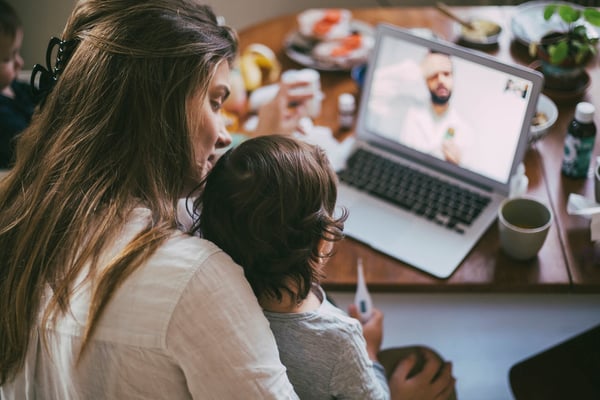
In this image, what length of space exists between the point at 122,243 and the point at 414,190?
0.73 meters

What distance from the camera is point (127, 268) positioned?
82 centimetres

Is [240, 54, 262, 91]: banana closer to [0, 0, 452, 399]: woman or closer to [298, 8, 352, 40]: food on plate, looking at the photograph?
[298, 8, 352, 40]: food on plate

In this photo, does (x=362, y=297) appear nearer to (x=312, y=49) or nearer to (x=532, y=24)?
(x=312, y=49)

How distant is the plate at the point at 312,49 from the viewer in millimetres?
1766

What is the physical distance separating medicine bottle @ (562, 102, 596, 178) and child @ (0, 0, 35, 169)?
1224 mm

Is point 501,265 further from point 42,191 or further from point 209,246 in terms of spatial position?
point 42,191

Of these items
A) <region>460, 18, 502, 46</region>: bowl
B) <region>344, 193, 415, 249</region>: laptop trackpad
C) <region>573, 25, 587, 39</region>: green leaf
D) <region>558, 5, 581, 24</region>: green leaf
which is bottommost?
<region>344, 193, 415, 249</region>: laptop trackpad

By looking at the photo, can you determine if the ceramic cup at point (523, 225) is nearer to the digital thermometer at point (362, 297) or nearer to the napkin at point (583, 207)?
the napkin at point (583, 207)

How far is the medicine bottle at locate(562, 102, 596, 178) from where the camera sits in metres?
1.32

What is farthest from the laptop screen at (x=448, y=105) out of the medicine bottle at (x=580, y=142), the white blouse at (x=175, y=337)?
the white blouse at (x=175, y=337)

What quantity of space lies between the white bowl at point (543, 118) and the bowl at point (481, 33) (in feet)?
0.93

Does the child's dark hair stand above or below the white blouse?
above

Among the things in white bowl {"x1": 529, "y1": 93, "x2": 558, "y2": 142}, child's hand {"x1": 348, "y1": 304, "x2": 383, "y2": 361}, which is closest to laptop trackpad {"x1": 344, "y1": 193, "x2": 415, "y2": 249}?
child's hand {"x1": 348, "y1": 304, "x2": 383, "y2": 361}

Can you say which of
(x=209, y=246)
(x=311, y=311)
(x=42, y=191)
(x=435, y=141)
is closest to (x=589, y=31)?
(x=435, y=141)
